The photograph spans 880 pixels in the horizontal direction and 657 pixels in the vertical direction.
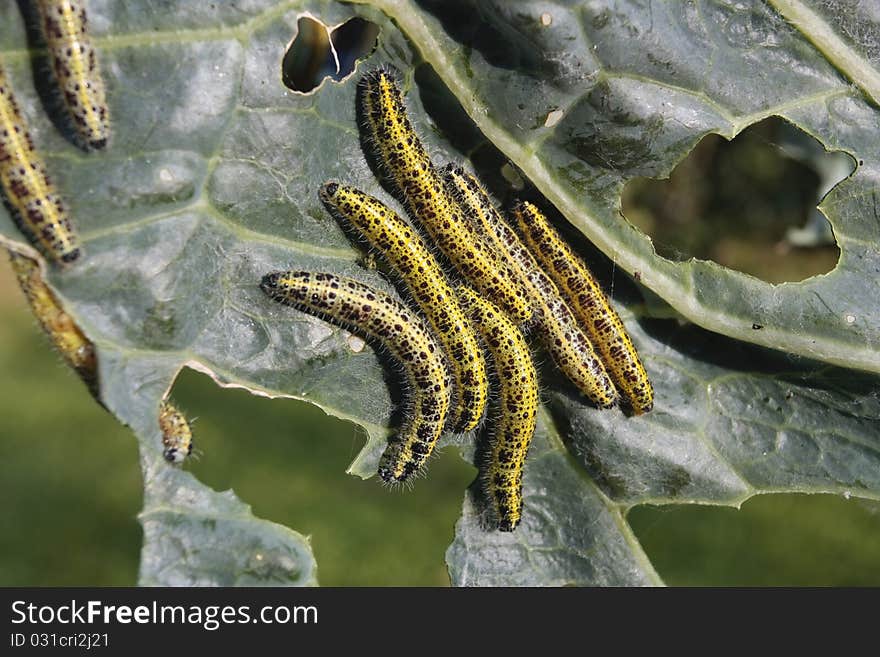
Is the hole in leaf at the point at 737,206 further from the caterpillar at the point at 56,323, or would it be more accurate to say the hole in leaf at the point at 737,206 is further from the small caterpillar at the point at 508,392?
the caterpillar at the point at 56,323

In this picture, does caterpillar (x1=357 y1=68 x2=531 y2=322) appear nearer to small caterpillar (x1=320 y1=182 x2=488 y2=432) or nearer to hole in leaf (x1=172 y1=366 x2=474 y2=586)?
small caterpillar (x1=320 y1=182 x2=488 y2=432)

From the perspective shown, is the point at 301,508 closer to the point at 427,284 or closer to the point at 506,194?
the point at 427,284

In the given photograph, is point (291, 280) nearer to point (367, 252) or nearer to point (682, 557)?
point (367, 252)

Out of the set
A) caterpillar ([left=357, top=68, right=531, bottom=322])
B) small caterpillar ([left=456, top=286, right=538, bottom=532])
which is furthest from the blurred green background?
caterpillar ([left=357, top=68, right=531, bottom=322])

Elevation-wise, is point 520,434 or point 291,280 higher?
point 291,280

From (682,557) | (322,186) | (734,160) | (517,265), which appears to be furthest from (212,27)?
(734,160)

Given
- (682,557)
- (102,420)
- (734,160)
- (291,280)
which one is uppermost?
(734,160)

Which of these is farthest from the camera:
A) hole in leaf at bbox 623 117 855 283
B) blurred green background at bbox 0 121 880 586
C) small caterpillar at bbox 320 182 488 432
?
hole in leaf at bbox 623 117 855 283
